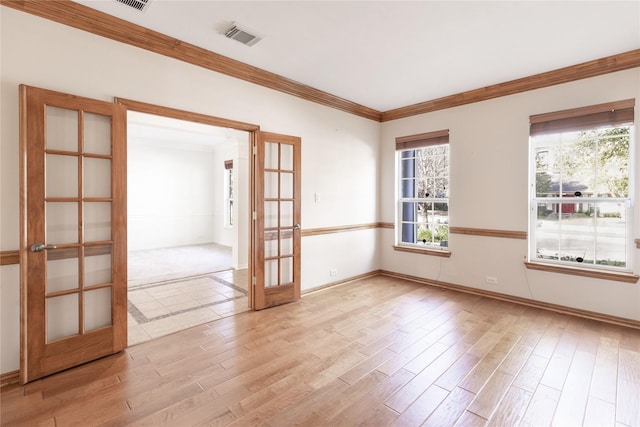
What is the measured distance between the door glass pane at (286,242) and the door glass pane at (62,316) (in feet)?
6.84

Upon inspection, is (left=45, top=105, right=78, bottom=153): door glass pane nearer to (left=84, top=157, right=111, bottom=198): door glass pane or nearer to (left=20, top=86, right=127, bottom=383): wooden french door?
(left=20, top=86, right=127, bottom=383): wooden french door

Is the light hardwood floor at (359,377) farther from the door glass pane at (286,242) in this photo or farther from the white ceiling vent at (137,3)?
the white ceiling vent at (137,3)

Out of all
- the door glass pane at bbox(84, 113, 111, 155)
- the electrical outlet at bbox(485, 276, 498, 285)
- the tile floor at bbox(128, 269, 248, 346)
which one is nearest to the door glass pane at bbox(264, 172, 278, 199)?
the tile floor at bbox(128, 269, 248, 346)

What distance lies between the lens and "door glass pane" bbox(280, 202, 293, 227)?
154 inches

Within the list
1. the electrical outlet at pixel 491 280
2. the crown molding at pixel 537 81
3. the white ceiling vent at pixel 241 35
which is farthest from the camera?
the electrical outlet at pixel 491 280

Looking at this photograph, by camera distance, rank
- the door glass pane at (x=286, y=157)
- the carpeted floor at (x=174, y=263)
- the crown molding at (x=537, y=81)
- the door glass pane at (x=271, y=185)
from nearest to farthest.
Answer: the crown molding at (x=537, y=81), the door glass pane at (x=271, y=185), the door glass pane at (x=286, y=157), the carpeted floor at (x=174, y=263)

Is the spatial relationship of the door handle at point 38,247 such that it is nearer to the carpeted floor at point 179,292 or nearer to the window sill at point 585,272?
the carpeted floor at point 179,292

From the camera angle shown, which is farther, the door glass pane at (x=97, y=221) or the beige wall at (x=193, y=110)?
the door glass pane at (x=97, y=221)

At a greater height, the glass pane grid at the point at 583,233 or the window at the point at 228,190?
the window at the point at 228,190

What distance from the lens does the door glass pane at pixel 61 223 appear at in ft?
7.58

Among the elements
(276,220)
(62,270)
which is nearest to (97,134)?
(62,270)

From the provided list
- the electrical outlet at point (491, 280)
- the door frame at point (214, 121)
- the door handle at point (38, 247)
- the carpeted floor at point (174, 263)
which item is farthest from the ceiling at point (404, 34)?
the carpeted floor at point (174, 263)

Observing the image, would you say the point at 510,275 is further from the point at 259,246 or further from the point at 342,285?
the point at 259,246

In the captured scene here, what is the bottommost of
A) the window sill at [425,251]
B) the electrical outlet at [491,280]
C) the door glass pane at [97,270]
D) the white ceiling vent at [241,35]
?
the electrical outlet at [491,280]
